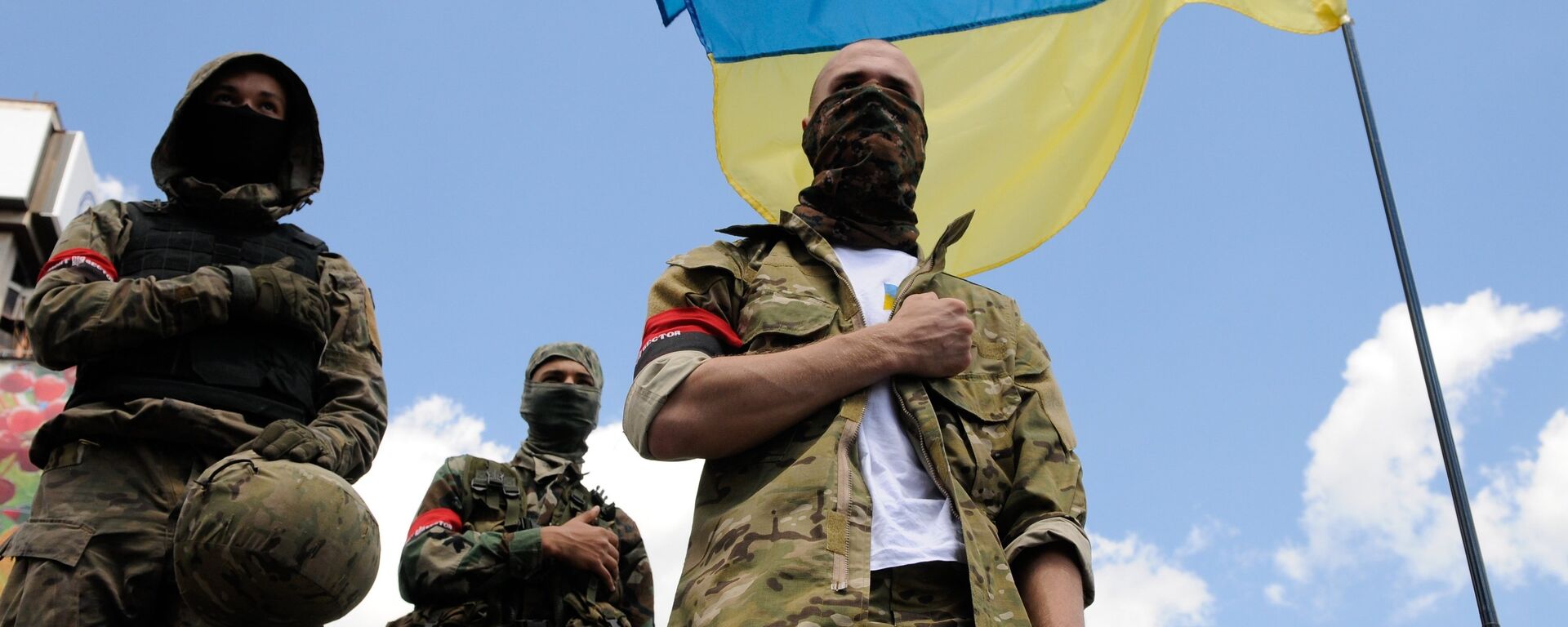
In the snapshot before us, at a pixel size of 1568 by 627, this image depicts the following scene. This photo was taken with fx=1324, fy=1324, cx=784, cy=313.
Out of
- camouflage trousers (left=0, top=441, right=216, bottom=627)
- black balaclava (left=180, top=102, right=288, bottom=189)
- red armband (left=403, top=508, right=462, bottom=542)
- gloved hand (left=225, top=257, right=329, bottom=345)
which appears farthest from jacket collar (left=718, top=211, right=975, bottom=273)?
red armband (left=403, top=508, right=462, bottom=542)

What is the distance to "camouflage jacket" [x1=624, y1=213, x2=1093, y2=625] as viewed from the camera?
2.21m

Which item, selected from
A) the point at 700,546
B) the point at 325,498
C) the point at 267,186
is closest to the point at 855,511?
the point at 700,546

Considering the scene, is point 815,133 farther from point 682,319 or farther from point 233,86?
point 233,86

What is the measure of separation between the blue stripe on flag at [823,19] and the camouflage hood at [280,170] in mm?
1863

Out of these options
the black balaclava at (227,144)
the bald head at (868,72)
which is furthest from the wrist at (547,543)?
the bald head at (868,72)

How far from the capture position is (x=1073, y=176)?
→ 544cm

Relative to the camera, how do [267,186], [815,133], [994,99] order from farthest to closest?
[994,99] → [267,186] → [815,133]

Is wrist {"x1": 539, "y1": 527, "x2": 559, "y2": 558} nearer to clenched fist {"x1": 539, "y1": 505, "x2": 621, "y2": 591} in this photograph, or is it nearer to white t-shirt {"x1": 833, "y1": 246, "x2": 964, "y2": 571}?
clenched fist {"x1": 539, "y1": 505, "x2": 621, "y2": 591}

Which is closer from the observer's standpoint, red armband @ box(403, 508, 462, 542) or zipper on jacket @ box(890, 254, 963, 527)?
zipper on jacket @ box(890, 254, 963, 527)

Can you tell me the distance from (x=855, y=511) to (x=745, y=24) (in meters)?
3.80

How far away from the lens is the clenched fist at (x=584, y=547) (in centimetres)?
537

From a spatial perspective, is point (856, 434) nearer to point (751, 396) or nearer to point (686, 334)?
point (751, 396)

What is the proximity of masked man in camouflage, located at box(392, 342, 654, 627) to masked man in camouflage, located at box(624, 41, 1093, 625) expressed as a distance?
9.46 ft

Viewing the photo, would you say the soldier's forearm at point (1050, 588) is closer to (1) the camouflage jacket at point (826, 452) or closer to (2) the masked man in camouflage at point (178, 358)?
(1) the camouflage jacket at point (826, 452)
